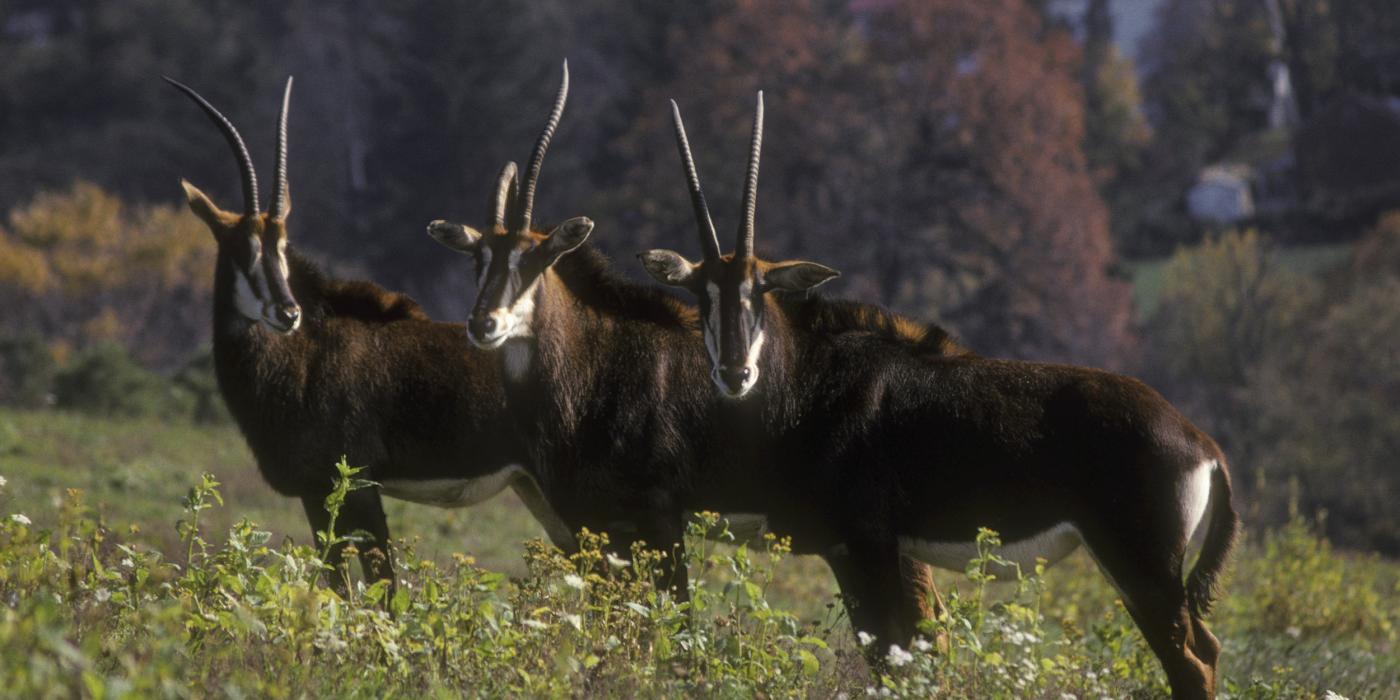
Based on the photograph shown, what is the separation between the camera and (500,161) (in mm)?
44031

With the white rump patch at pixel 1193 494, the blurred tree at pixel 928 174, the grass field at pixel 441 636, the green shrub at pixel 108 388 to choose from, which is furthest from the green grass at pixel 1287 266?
the grass field at pixel 441 636

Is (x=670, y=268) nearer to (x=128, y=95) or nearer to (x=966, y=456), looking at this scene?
(x=966, y=456)

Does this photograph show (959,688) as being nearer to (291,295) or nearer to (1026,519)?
(1026,519)

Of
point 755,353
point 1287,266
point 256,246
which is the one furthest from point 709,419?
point 1287,266

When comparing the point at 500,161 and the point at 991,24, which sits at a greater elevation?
the point at 991,24

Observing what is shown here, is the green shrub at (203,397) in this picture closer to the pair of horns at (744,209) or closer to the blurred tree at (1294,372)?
the blurred tree at (1294,372)

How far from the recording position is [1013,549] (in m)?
7.18

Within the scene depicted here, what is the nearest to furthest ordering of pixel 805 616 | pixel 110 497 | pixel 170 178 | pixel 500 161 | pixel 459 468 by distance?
pixel 459 468 < pixel 805 616 < pixel 110 497 < pixel 500 161 < pixel 170 178

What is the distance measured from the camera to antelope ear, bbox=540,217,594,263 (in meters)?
8.22

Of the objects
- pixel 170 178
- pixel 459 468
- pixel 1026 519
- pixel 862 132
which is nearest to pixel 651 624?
pixel 1026 519

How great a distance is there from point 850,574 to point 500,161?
37.8 meters

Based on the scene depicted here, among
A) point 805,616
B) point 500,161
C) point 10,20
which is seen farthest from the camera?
point 10,20

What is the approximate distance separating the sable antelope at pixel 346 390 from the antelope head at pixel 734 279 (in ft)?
4.42

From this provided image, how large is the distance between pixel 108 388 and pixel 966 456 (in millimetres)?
17051
